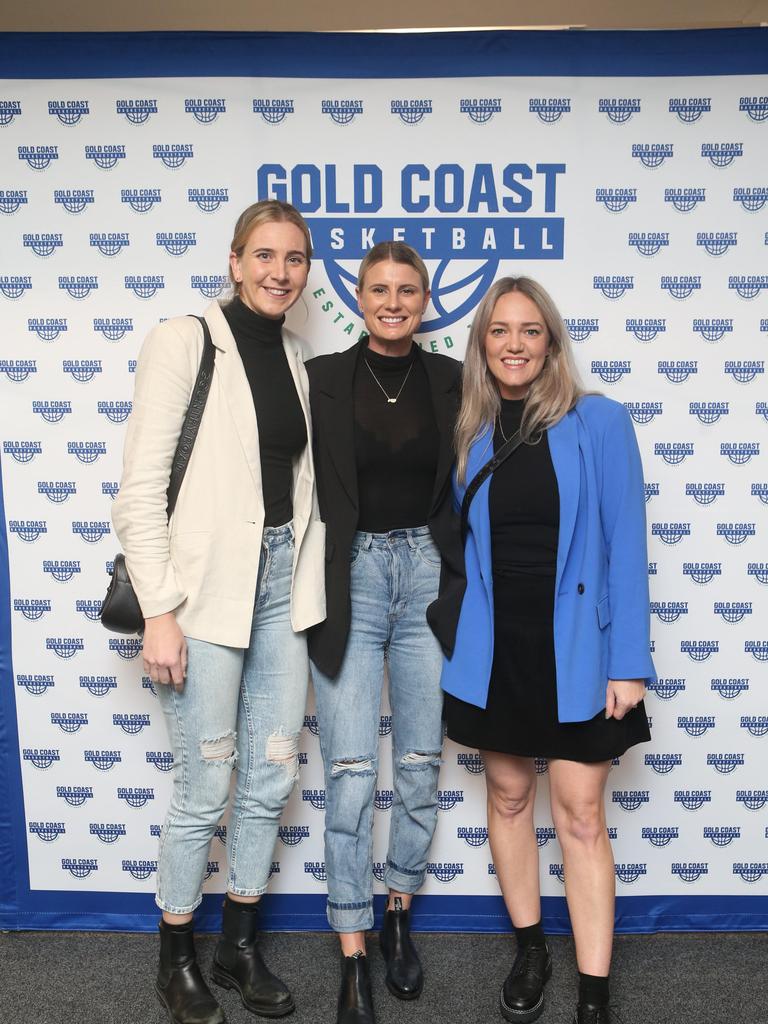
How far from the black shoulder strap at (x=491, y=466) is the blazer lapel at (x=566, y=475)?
0.27ft

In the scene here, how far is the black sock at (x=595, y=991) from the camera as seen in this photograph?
1841 millimetres

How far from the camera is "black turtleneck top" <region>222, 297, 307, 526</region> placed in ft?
5.96

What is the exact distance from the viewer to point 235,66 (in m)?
2.11

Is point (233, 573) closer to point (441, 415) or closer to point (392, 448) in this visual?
point (392, 448)

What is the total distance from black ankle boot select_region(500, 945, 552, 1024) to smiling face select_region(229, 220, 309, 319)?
5.74ft

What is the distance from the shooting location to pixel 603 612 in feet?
5.82

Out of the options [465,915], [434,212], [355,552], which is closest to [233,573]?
[355,552]

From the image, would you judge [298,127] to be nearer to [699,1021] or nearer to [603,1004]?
[603,1004]

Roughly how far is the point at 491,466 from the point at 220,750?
3.00 ft

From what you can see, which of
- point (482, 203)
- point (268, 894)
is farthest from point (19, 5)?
point (268, 894)

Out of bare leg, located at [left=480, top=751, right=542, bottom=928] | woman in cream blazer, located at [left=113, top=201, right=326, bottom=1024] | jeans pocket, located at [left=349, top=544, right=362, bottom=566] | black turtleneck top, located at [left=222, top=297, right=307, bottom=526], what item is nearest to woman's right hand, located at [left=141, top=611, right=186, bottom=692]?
woman in cream blazer, located at [left=113, top=201, right=326, bottom=1024]

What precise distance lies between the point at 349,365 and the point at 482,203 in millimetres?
652

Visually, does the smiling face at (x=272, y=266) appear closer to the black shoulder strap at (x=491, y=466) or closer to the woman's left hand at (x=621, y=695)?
the black shoulder strap at (x=491, y=466)

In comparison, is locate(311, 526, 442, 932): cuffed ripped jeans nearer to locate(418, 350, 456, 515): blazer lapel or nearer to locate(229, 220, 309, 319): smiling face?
locate(418, 350, 456, 515): blazer lapel
